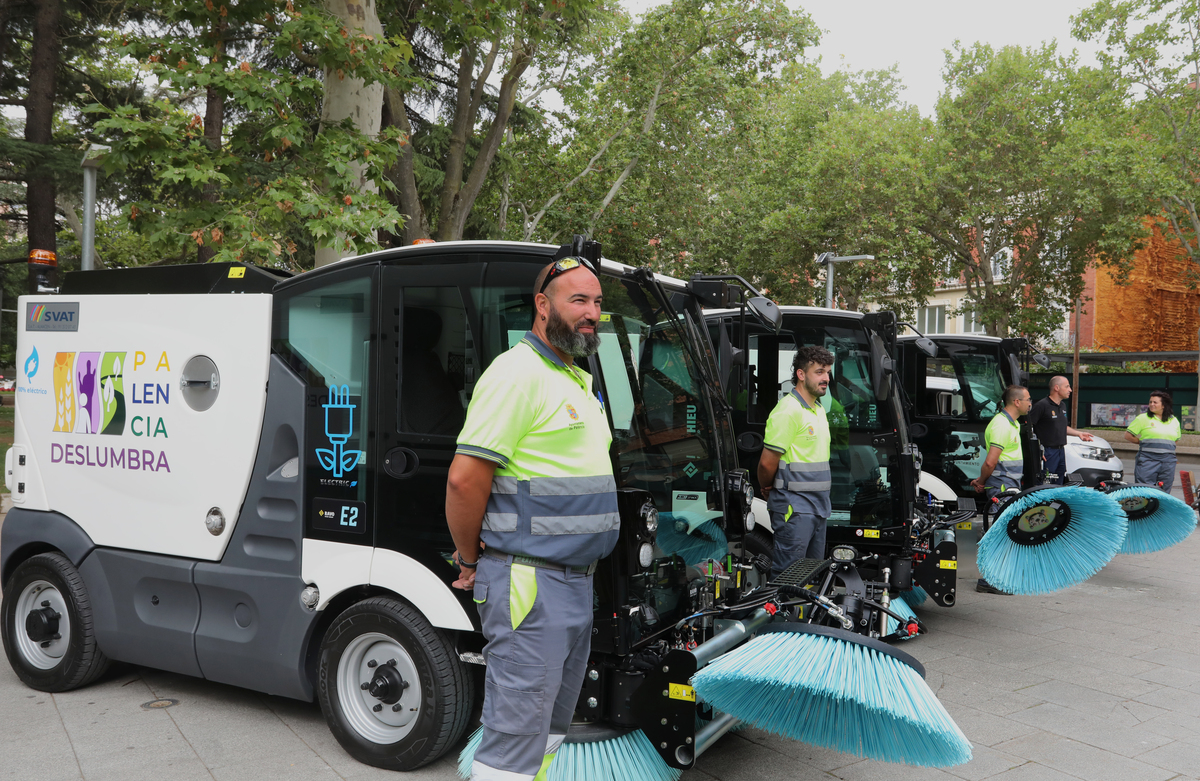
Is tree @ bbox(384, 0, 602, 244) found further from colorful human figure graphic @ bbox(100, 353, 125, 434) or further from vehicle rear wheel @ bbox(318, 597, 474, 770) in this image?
vehicle rear wheel @ bbox(318, 597, 474, 770)

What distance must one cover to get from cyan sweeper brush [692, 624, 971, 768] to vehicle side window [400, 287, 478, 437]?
1.51 meters

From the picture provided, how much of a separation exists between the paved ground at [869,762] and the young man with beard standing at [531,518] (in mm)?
1417

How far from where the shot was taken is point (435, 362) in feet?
13.1

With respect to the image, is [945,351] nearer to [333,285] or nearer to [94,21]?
[333,285]

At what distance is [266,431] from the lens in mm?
4402

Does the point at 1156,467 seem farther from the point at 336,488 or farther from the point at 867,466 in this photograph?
the point at 336,488

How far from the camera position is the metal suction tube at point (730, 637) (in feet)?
12.0

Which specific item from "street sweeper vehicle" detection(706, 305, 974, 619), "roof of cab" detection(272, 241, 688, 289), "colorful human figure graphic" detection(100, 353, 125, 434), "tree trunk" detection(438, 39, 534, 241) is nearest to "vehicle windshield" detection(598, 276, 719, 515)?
"roof of cab" detection(272, 241, 688, 289)

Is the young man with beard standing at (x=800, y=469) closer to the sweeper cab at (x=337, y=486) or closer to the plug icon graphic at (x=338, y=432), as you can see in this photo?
the sweeper cab at (x=337, y=486)

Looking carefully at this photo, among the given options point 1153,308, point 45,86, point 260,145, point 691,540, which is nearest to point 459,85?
point 260,145

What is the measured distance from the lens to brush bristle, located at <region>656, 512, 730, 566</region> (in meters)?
4.05

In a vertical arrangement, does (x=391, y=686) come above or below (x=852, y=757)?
above

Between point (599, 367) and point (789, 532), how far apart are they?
264cm

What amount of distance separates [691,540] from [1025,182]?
2477 cm
